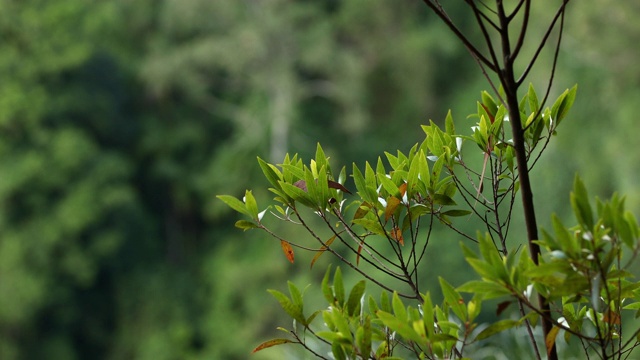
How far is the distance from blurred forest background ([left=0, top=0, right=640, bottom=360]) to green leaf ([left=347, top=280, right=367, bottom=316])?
37.5 feet

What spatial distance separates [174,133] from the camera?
15.2 m

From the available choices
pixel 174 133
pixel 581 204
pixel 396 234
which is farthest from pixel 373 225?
pixel 174 133

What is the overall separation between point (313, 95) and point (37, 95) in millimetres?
3933

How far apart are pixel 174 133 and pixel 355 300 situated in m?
14.5

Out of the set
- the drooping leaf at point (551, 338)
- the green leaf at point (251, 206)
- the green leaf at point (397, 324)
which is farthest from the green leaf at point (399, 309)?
the green leaf at point (251, 206)

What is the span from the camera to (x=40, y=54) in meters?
13.9

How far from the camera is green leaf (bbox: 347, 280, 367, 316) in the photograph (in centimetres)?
90

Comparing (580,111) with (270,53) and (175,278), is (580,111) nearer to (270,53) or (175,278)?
(270,53)

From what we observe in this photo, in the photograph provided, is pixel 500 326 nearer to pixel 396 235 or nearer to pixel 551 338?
pixel 551 338

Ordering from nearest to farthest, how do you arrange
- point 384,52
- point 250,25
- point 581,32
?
1. point 581,32
2. point 250,25
3. point 384,52

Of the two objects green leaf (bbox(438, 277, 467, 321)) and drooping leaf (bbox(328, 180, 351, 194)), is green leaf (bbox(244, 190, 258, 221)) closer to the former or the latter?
drooping leaf (bbox(328, 180, 351, 194))

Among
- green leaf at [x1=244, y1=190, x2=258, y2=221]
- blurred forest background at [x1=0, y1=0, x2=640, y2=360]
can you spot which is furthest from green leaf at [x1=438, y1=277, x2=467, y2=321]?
blurred forest background at [x1=0, y1=0, x2=640, y2=360]

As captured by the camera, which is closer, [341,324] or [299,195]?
[341,324]

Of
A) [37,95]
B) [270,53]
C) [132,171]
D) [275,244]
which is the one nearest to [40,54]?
[37,95]
